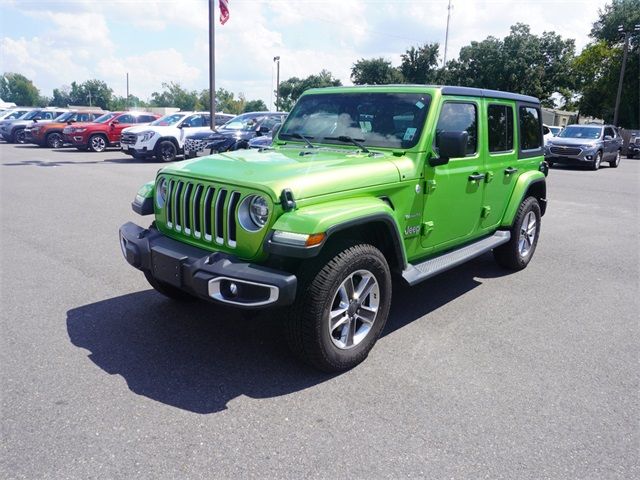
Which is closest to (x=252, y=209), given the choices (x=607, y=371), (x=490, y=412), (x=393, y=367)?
(x=393, y=367)

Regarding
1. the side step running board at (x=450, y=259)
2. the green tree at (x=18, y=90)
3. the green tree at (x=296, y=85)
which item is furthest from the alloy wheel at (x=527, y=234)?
the green tree at (x=18, y=90)

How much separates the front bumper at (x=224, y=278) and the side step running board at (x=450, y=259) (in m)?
1.25

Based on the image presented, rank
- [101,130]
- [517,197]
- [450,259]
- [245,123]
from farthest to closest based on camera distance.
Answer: [101,130], [245,123], [517,197], [450,259]

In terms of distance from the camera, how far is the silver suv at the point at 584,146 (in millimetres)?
18984

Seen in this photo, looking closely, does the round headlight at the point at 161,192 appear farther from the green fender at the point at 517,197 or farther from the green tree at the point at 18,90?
the green tree at the point at 18,90

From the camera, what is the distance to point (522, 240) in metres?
6.14

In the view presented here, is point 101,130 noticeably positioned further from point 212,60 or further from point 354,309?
point 354,309

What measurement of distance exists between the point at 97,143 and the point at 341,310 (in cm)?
2033

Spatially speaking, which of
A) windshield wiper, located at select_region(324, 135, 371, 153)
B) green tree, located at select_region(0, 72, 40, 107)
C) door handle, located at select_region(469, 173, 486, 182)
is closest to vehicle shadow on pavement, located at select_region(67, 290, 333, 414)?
windshield wiper, located at select_region(324, 135, 371, 153)

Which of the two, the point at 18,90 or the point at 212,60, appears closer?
the point at 212,60

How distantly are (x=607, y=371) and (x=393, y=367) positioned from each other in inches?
59.9

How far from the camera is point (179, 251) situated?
3549 mm

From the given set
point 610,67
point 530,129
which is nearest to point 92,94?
point 610,67

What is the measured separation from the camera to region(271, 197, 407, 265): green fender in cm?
Result: 314
